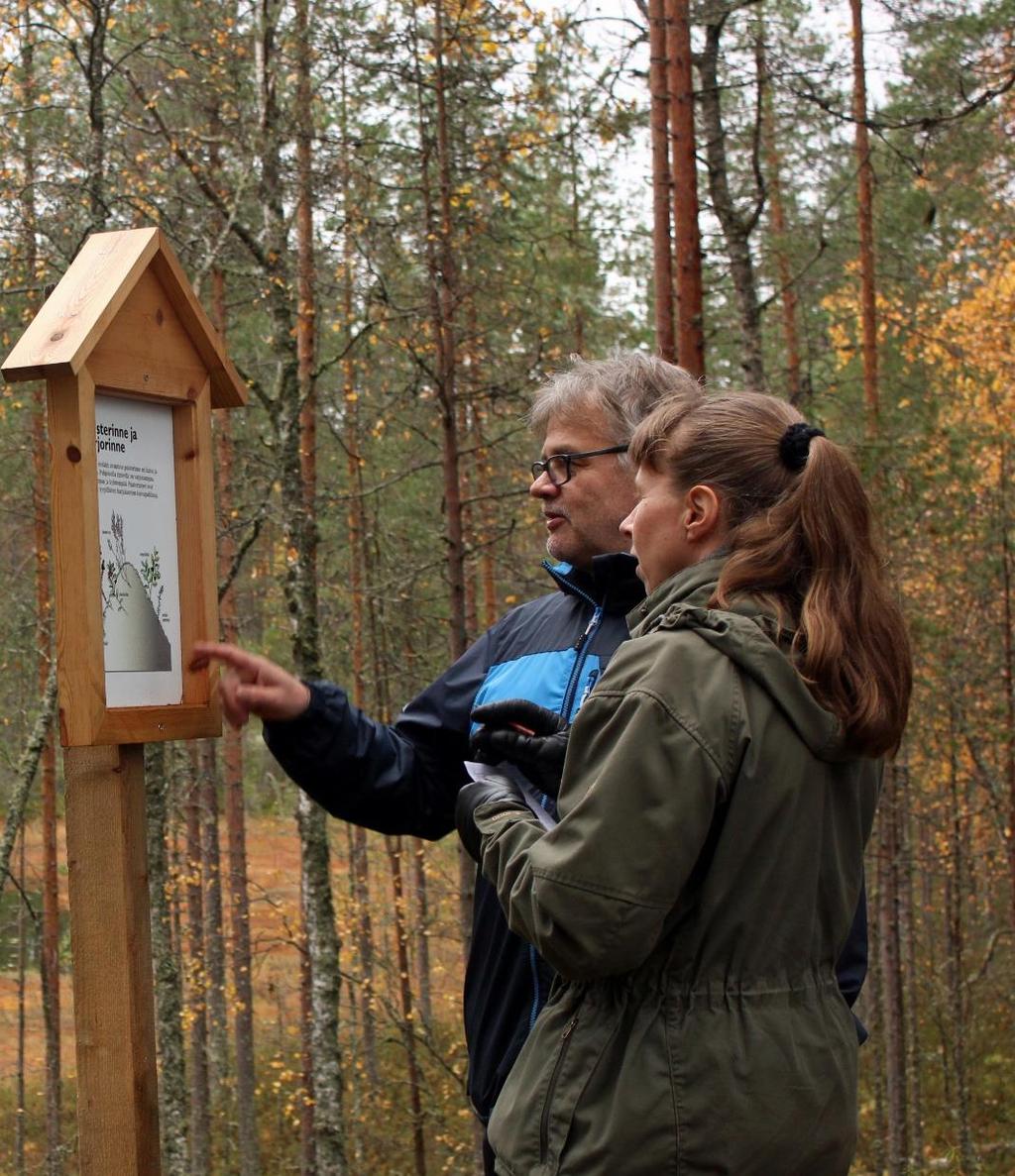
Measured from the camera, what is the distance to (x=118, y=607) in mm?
2561

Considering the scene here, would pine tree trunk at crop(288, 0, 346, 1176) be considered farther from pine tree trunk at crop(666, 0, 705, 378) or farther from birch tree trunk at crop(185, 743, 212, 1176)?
birch tree trunk at crop(185, 743, 212, 1176)

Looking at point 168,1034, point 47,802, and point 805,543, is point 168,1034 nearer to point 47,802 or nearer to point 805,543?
point 47,802

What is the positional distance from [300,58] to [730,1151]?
836cm

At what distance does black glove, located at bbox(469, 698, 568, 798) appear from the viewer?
218cm

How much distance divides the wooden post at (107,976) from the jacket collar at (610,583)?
0.95m

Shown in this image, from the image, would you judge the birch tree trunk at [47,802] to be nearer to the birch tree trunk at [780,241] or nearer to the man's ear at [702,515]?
the birch tree trunk at [780,241]

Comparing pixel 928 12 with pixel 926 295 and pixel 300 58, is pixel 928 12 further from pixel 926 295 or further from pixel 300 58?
pixel 926 295

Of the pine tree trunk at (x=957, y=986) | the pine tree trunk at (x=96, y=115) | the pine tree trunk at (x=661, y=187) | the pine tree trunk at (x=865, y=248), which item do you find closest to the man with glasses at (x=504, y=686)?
the pine tree trunk at (x=661, y=187)

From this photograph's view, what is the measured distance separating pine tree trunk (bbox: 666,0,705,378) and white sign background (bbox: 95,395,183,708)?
3.88 meters

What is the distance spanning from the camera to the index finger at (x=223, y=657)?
2561 mm

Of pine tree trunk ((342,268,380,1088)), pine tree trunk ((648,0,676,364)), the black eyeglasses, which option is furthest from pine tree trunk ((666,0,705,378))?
pine tree trunk ((342,268,380,1088))

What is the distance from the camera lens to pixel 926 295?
16.9 metres

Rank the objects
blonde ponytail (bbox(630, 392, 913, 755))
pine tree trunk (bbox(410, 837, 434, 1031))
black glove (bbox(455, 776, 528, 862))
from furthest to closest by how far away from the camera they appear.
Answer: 1. pine tree trunk (bbox(410, 837, 434, 1031))
2. black glove (bbox(455, 776, 528, 862))
3. blonde ponytail (bbox(630, 392, 913, 755))

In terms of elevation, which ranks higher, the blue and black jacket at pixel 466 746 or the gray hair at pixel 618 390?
the gray hair at pixel 618 390
